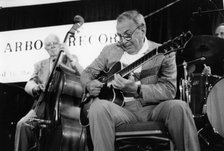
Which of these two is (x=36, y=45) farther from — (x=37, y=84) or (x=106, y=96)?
(x=106, y=96)

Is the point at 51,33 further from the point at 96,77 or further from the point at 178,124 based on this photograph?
Result: the point at 178,124

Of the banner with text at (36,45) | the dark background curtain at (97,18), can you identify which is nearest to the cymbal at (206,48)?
the dark background curtain at (97,18)

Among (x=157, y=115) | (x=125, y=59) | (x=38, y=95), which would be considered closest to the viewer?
(x=157, y=115)

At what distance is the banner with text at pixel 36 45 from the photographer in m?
4.65

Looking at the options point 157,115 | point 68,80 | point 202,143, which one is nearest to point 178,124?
point 157,115

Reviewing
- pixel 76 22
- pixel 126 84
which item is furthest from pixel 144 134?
pixel 76 22

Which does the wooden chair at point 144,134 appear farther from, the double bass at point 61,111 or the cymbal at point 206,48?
the cymbal at point 206,48

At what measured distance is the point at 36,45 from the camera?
484 centimetres

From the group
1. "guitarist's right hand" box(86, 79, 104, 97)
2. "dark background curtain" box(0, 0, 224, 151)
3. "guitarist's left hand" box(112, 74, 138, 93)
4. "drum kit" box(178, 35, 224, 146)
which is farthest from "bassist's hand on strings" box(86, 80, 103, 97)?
"dark background curtain" box(0, 0, 224, 151)

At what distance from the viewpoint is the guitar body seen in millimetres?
2551

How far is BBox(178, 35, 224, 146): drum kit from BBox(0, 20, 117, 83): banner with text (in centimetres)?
138

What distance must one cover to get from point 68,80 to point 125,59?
0.99 metres

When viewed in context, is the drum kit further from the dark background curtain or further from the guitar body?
the guitar body

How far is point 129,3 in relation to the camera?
461 centimetres
